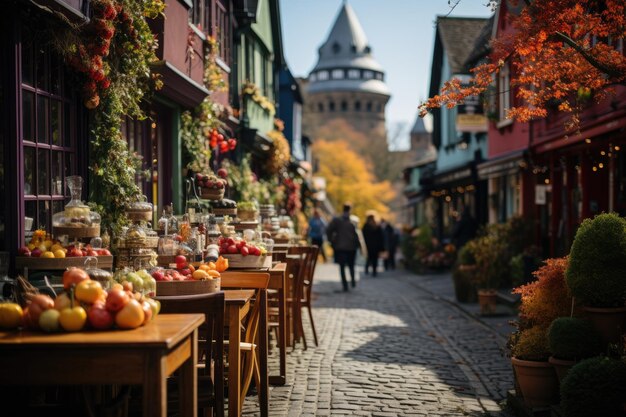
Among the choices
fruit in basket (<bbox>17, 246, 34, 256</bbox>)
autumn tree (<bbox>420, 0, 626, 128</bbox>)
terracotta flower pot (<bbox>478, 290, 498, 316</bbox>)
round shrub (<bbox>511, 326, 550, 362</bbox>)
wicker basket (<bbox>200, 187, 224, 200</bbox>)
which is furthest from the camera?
terracotta flower pot (<bbox>478, 290, 498, 316</bbox>)

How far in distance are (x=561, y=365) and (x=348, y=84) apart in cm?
11032

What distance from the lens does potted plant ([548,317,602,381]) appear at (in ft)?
22.2

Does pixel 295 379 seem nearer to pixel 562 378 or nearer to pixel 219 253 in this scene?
pixel 219 253

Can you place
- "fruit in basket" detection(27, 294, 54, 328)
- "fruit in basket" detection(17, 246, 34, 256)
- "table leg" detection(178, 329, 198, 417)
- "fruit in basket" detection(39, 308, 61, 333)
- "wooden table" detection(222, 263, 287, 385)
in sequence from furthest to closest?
"wooden table" detection(222, 263, 287, 385), "fruit in basket" detection(17, 246, 34, 256), "table leg" detection(178, 329, 198, 417), "fruit in basket" detection(27, 294, 54, 328), "fruit in basket" detection(39, 308, 61, 333)

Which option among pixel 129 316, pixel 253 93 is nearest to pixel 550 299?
pixel 129 316

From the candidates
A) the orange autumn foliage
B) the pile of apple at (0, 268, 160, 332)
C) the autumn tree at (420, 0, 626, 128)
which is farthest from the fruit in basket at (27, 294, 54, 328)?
the autumn tree at (420, 0, 626, 128)

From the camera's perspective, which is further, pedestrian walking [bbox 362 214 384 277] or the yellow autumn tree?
the yellow autumn tree

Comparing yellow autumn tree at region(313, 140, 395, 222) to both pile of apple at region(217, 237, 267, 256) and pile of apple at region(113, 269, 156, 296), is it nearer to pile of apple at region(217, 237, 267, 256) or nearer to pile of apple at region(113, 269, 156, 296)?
pile of apple at region(217, 237, 267, 256)

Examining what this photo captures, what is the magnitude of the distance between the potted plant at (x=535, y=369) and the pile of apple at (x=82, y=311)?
12.4 feet

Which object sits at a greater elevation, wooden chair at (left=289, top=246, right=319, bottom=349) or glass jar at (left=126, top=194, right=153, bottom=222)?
glass jar at (left=126, top=194, right=153, bottom=222)

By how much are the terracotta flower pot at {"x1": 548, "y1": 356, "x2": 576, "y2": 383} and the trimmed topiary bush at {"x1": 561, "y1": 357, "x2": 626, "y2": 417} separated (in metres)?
0.49

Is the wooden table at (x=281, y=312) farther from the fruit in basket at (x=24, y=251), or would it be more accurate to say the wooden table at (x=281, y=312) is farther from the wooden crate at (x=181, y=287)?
the fruit in basket at (x=24, y=251)

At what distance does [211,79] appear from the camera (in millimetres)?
14727

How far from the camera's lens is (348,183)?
73.2 m
